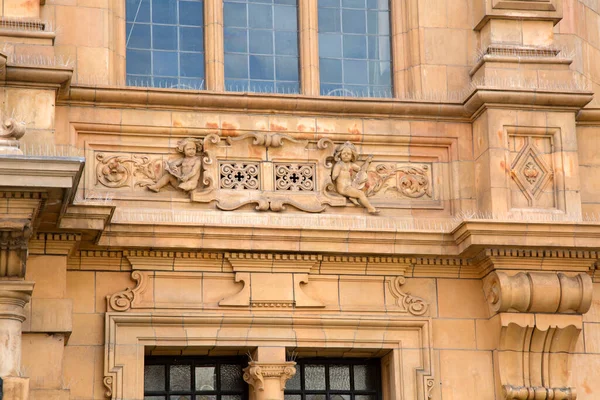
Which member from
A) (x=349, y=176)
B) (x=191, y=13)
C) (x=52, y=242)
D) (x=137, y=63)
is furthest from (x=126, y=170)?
(x=349, y=176)

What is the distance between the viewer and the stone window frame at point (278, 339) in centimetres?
1831

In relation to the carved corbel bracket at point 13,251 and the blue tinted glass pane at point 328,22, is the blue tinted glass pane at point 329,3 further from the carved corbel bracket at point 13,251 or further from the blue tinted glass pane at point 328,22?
the carved corbel bracket at point 13,251

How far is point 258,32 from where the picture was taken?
20359 millimetres

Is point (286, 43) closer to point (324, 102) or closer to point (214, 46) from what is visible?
point (214, 46)

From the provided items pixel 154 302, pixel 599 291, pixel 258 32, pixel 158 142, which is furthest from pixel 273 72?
pixel 599 291

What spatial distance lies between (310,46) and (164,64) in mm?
1808

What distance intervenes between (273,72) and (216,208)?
215 centimetres

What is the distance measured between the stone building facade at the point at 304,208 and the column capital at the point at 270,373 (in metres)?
0.02

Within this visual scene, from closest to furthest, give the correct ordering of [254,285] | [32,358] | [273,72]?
[32,358]
[254,285]
[273,72]

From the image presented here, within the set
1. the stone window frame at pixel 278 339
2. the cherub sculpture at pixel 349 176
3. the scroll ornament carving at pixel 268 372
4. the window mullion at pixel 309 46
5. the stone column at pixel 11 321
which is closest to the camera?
the stone column at pixel 11 321

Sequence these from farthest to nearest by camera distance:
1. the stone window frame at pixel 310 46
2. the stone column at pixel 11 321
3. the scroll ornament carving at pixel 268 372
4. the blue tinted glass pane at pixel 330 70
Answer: the blue tinted glass pane at pixel 330 70, the stone window frame at pixel 310 46, the scroll ornament carving at pixel 268 372, the stone column at pixel 11 321

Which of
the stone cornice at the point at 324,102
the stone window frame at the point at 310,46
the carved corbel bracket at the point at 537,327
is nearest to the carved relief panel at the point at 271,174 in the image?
the stone cornice at the point at 324,102

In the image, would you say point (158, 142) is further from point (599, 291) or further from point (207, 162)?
point (599, 291)

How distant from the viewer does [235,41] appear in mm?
20266
